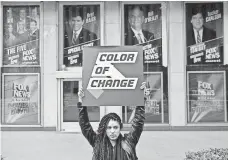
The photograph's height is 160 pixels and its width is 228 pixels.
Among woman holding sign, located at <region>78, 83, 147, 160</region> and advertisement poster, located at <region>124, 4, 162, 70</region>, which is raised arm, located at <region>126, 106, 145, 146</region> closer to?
woman holding sign, located at <region>78, 83, 147, 160</region>

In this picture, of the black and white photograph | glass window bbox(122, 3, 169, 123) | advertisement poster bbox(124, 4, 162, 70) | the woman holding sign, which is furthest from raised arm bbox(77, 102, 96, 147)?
advertisement poster bbox(124, 4, 162, 70)

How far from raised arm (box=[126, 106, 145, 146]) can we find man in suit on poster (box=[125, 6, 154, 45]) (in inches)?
394

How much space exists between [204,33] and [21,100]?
24.2 feet

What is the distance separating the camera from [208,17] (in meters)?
13.1

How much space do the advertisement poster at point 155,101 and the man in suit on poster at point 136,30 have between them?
141cm

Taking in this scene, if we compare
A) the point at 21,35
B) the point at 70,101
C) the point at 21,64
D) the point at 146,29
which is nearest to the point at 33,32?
the point at 21,35

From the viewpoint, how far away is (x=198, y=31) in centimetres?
1309

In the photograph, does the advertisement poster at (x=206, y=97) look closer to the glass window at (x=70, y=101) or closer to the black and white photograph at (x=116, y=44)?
the black and white photograph at (x=116, y=44)

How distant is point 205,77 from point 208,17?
7.48 feet

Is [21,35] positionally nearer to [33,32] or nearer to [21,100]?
[33,32]

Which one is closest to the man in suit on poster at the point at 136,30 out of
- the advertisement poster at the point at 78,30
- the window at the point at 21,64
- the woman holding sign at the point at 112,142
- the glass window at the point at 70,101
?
the advertisement poster at the point at 78,30

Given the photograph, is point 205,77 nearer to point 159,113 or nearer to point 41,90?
point 159,113

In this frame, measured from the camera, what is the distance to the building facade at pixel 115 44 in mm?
12859

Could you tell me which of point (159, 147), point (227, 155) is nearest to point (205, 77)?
point (159, 147)
